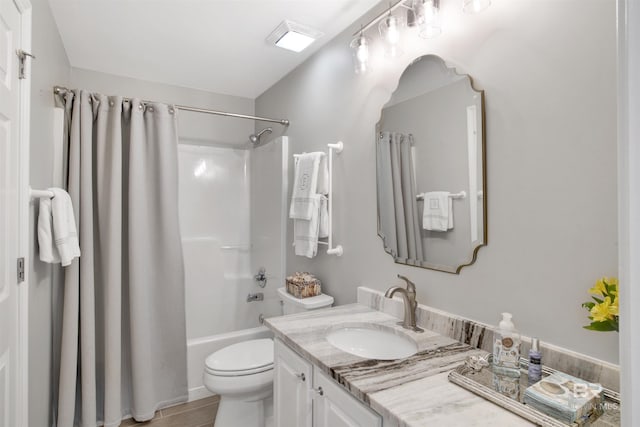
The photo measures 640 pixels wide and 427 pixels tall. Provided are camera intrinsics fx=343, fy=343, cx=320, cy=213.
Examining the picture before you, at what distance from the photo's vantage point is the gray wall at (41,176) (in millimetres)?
1507

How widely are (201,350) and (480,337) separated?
83.6 inches

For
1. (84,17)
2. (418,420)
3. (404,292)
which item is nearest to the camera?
(418,420)

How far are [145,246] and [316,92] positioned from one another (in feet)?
5.05

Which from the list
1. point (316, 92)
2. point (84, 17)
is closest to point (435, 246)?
point (316, 92)

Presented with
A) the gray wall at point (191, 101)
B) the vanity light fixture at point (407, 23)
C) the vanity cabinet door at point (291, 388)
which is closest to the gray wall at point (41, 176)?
the gray wall at point (191, 101)

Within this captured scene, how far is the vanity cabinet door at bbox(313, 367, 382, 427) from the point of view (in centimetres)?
97

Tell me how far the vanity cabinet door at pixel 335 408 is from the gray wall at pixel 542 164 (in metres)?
0.60

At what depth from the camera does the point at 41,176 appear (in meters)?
1.72

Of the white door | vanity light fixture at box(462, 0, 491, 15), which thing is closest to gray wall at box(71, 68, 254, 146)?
the white door

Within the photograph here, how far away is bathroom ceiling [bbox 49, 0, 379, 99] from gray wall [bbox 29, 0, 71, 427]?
21cm

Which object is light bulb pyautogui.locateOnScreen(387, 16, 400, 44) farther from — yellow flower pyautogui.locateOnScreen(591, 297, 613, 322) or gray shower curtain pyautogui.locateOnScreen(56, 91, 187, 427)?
gray shower curtain pyautogui.locateOnScreen(56, 91, 187, 427)

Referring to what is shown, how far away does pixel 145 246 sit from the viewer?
2.30m

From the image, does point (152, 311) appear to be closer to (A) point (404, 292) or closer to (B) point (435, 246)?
(A) point (404, 292)

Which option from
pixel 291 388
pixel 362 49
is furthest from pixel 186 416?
pixel 362 49
